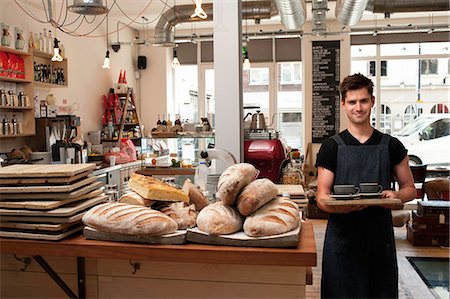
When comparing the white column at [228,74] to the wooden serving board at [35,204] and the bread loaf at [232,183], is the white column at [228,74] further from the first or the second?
the wooden serving board at [35,204]

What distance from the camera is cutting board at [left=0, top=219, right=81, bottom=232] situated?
5.52 ft

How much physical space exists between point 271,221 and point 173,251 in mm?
350

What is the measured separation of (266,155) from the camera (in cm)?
374

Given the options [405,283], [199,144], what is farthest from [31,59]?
[405,283]

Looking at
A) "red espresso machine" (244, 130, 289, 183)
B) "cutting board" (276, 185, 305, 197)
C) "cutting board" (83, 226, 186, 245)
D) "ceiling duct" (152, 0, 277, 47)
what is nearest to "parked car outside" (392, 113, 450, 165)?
"ceiling duct" (152, 0, 277, 47)

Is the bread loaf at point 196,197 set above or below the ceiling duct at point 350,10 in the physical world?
below

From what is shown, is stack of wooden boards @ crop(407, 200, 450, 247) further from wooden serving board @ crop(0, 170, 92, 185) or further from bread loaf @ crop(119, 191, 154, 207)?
wooden serving board @ crop(0, 170, 92, 185)

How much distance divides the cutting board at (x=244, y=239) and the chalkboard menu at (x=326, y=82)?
282 inches

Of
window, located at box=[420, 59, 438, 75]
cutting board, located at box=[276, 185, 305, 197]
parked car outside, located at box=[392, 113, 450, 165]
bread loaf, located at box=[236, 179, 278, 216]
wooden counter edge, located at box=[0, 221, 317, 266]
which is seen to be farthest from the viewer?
window, located at box=[420, 59, 438, 75]

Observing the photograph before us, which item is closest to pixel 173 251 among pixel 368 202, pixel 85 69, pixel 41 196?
pixel 41 196

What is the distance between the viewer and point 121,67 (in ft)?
28.4

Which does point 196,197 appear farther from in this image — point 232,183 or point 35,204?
point 35,204

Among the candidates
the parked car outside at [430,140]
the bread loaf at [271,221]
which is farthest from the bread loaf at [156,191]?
the parked car outside at [430,140]

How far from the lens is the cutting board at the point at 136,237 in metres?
1.60
